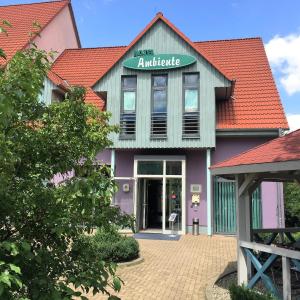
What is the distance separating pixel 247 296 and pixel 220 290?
7.64ft

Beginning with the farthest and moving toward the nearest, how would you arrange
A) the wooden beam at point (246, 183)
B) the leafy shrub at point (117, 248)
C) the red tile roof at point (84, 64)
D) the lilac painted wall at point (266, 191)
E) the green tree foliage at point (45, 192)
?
1. the red tile roof at point (84, 64)
2. the lilac painted wall at point (266, 191)
3. the leafy shrub at point (117, 248)
4. the wooden beam at point (246, 183)
5. the green tree foliage at point (45, 192)

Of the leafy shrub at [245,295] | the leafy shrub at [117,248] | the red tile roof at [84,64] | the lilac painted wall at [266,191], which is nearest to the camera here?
the leafy shrub at [245,295]

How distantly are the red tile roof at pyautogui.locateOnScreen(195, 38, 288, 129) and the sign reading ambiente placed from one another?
1.76m

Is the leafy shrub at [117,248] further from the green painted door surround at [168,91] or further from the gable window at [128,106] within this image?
the gable window at [128,106]

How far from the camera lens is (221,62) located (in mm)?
22375

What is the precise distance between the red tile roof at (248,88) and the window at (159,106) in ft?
8.38

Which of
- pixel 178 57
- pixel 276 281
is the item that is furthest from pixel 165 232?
pixel 276 281

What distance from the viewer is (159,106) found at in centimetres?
1838

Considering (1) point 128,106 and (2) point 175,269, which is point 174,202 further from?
(2) point 175,269

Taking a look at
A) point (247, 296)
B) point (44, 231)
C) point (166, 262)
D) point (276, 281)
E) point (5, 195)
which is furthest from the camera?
point (166, 262)

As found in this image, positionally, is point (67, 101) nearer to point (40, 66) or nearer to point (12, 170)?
point (40, 66)

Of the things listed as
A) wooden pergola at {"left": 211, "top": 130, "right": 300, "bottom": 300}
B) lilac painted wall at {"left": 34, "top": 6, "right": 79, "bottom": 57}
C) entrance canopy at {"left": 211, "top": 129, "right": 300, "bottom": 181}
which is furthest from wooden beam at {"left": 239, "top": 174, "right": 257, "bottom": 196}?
lilac painted wall at {"left": 34, "top": 6, "right": 79, "bottom": 57}

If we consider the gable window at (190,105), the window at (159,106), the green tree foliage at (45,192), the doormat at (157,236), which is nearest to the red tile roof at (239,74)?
the gable window at (190,105)

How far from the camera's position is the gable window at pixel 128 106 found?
1831 cm
